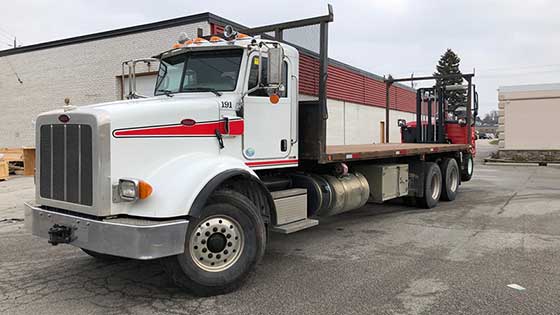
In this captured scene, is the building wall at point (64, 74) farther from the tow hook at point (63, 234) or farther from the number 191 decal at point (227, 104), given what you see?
the tow hook at point (63, 234)

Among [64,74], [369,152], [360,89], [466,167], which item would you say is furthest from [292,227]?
[360,89]

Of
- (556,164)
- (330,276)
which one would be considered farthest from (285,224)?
(556,164)

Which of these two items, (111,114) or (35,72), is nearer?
(111,114)

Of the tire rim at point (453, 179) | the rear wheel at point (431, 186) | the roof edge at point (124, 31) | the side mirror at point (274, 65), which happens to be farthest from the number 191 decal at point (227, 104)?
the roof edge at point (124, 31)

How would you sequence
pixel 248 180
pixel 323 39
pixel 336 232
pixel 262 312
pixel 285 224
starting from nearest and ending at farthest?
1. pixel 262 312
2. pixel 248 180
3. pixel 285 224
4. pixel 323 39
5. pixel 336 232

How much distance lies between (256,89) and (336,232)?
→ 3.35 m

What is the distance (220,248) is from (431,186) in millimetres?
7032

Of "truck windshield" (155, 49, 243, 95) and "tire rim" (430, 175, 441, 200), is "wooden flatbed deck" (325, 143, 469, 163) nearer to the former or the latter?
"tire rim" (430, 175, 441, 200)

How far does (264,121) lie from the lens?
5855mm

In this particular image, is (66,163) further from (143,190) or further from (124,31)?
(124,31)

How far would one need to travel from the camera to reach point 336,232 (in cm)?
790

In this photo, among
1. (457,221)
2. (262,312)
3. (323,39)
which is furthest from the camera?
(457,221)

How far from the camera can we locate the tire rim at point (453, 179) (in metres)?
11.6

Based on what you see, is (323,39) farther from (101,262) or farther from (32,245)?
(32,245)
